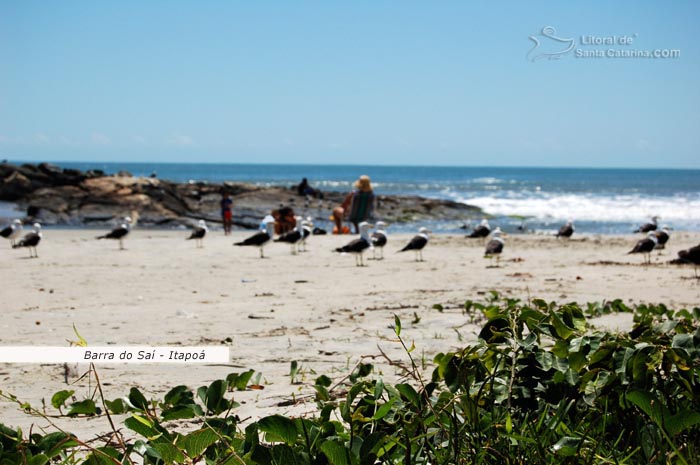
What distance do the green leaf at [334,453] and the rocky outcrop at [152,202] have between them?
2732 cm

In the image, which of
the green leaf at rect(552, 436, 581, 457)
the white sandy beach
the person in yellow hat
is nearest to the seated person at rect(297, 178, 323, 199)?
the person in yellow hat

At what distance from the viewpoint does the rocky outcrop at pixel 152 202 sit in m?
30.6

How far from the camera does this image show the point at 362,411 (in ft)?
7.56

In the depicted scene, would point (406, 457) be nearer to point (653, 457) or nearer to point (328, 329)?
point (653, 457)

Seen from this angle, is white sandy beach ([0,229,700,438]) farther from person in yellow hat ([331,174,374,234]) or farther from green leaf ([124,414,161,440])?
person in yellow hat ([331,174,374,234])

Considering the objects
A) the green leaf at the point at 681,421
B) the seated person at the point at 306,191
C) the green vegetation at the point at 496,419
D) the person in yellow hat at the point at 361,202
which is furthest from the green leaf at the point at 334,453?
the seated person at the point at 306,191

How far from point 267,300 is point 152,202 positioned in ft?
81.2

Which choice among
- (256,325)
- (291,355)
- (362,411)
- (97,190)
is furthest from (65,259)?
(97,190)

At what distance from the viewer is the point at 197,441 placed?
2.03m

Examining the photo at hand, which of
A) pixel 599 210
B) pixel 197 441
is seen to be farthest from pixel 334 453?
pixel 599 210

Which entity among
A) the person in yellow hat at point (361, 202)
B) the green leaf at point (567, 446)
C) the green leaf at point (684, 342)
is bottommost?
the person in yellow hat at point (361, 202)

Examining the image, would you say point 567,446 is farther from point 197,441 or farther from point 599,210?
point 599,210

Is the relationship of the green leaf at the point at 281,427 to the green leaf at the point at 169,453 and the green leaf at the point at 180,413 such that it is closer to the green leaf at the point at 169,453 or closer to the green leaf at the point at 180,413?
the green leaf at the point at 169,453

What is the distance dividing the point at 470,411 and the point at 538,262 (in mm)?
12176
